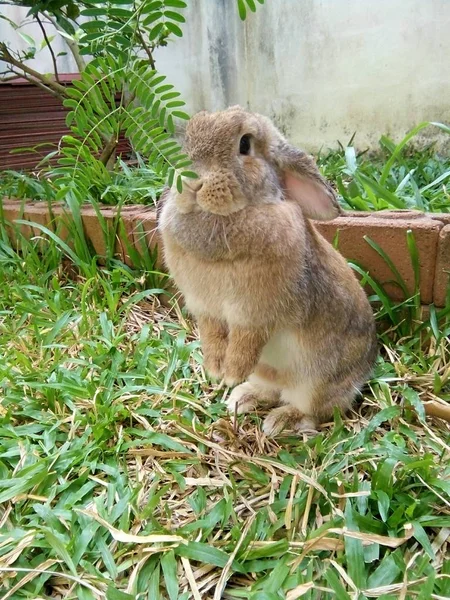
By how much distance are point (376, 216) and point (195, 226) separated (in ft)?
3.51

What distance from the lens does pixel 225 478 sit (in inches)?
59.4

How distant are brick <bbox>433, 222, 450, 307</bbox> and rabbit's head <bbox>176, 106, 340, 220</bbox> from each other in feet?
2.15

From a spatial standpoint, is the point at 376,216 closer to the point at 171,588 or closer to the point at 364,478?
the point at 364,478

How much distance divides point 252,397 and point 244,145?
0.94 m

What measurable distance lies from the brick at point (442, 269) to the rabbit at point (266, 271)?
0.39 m

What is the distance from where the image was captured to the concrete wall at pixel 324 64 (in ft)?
12.1

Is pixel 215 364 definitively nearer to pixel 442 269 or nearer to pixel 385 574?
pixel 385 574

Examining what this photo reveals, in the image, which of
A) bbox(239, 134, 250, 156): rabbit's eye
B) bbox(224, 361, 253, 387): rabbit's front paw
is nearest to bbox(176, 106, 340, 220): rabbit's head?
bbox(239, 134, 250, 156): rabbit's eye

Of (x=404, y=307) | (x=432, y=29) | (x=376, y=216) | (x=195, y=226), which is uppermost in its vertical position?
(x=432, y=29)

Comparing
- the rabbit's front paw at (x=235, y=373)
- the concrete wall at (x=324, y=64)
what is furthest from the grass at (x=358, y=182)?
the rabbit's front paw at (x=235, y=373)

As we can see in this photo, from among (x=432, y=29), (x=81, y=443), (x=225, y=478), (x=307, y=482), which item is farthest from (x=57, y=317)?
(x=432, y=29)

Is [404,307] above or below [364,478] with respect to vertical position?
above

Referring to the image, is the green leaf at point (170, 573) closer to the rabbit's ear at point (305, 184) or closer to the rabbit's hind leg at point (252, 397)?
the rabbit's hind leg at point (252, 397)

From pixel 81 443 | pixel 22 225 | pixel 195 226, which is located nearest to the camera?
pixel 195 226
